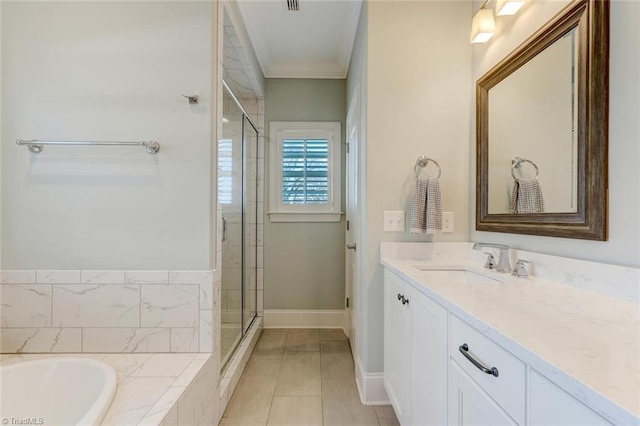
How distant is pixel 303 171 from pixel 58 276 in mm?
2042

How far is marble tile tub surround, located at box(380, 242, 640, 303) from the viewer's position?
3.09ft

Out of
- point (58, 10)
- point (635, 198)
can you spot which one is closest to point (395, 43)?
point (635, 198)

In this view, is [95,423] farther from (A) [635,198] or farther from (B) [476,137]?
(B) [476,137]

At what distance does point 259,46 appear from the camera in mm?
2584

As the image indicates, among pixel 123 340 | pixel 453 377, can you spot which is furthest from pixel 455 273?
pixel 123 340

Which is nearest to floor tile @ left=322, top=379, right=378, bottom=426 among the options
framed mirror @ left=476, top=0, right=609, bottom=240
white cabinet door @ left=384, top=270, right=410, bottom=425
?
white cabinet door @ left=384, top=270, right=410, bottom=425

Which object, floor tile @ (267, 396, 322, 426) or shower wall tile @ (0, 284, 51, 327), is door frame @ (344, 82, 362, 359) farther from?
shower wall tile @ (0, 284, 51, 327)

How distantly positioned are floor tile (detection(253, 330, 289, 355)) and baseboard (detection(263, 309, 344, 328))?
0.30 ft

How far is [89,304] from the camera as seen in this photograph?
1583mm

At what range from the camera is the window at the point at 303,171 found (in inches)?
119

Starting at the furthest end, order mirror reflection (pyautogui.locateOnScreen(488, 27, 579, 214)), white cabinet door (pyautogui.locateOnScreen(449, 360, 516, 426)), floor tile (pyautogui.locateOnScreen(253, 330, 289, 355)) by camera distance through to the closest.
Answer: floor tile (pyautogui.locateOnScreen(253, 330, 289, 355))
mirror reflection (pyautogui.locateOnScreen(488, 27, 579, 214))
white cabinet door (pyautogui.locateOnScreen(449, 360, 516, 426))

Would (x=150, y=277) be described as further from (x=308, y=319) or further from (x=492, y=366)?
(x=308, y=319)

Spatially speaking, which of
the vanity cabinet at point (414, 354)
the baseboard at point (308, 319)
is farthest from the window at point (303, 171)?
the vanity cabinet at point (414, 354)

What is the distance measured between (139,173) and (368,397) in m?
1.87
